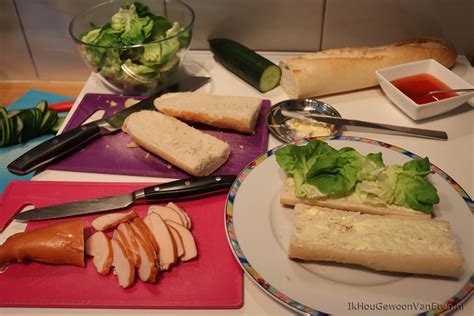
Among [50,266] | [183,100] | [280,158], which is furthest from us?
[183,100]

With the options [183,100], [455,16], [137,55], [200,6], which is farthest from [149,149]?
[455,16]

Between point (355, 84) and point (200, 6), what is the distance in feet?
2.50

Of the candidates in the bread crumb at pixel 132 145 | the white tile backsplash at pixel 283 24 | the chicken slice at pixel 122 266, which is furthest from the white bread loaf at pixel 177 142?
the white tile backsplash at pixel 283 24

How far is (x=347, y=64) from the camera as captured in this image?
1.62 meters

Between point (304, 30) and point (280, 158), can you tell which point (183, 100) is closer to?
point (280, 158)

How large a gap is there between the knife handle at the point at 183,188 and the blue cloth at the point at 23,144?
1.68ft

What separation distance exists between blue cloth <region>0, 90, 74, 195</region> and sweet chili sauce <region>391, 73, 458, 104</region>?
1420 mm

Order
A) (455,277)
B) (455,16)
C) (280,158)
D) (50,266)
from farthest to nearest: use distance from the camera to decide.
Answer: (455,16), (280,158), (50,266), (455,277)

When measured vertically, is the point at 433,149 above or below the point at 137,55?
below

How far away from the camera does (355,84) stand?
5.45ft

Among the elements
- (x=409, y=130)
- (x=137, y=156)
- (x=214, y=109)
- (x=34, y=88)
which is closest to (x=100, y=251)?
(x=137, y=156)

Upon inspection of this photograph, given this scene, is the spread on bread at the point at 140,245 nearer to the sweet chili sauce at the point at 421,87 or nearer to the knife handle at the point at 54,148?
the knife handle at the point at 54,148

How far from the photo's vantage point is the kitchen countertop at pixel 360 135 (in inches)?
39.1

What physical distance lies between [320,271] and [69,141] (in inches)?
36.3
